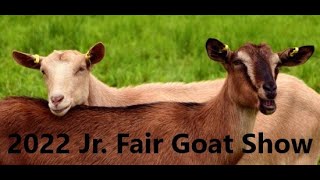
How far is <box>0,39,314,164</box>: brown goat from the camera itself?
7.54m

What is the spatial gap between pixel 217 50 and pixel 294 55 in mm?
657

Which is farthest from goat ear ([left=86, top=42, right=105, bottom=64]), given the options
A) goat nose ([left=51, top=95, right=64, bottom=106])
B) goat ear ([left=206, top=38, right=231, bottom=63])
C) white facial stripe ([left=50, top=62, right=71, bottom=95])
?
goat ear ([left=206, top=38, right=231, bottom=63])

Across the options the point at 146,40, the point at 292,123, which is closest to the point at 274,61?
the point at 292,123

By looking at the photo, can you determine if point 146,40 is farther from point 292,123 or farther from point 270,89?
point 270,89

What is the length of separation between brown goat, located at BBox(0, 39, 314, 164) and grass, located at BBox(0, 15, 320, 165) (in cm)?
279

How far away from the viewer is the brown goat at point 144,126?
297 inches

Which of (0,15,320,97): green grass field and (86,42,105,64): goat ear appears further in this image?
(0,15,320,97): green grass field

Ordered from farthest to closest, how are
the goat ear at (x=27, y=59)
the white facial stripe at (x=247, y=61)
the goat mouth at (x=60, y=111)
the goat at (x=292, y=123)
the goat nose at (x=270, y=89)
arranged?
the goat at (x=292, y=123)
the goat ear at (x=27, y=59)
the goat mouth at (x=60, y=111)
the white facial stripe at (x=247, y=61)
the goat nose at (x=270, y=89)

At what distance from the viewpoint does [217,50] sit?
7.55 metres

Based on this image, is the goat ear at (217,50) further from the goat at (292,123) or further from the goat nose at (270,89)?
the goat at (292,123)

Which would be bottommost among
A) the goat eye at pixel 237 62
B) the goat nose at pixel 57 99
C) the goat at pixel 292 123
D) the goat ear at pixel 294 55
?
the goat at pixel 292 123

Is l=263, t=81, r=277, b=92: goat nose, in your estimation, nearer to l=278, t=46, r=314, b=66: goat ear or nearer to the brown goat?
the brown goat

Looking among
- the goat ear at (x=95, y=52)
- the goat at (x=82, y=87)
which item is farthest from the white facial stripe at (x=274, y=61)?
the goat ear at (x=95, y=52)

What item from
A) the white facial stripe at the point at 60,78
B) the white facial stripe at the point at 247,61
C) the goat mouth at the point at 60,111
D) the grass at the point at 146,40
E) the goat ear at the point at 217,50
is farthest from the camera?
the grass at the point at 146,40
